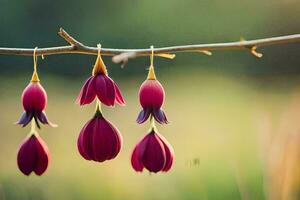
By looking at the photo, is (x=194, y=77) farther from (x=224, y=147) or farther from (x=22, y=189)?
(x=22, y=189)

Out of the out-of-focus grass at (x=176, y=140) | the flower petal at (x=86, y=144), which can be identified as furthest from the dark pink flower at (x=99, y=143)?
the out-of-focus grass at (x=176, y=140)

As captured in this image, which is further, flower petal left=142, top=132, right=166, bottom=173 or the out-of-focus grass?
the out-of-focus grass

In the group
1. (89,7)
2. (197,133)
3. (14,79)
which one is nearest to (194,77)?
(197,133)

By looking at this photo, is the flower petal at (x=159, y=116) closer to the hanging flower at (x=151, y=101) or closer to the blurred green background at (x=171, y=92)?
the hanging flower at (x=151, y=101)

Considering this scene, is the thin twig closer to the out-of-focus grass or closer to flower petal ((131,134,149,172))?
flower petal ((131,134,149,172))

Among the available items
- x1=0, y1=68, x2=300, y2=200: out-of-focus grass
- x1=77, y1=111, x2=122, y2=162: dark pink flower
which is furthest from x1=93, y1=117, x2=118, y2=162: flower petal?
x1=0, y1=68, x2=300, y2=200: out-of-focus grass

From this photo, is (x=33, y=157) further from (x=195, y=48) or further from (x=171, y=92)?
(x=171, y=92)
